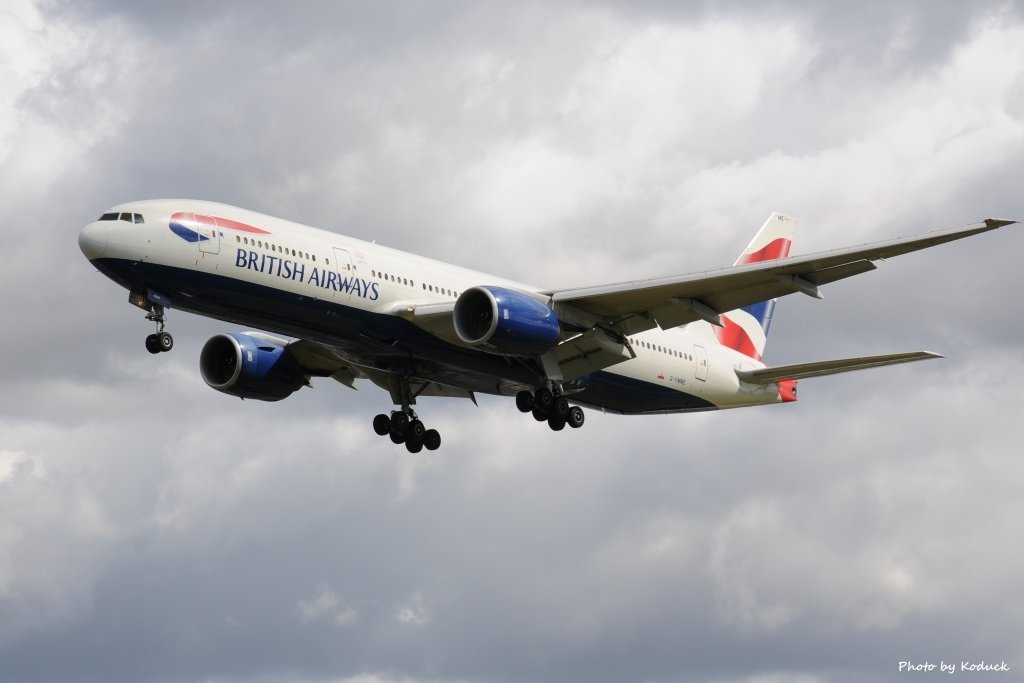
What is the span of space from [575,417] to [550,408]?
0.98 meters

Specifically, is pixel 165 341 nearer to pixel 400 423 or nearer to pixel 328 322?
pixel 328 322

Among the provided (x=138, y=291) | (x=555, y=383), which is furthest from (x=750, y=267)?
(x=138, y=291)

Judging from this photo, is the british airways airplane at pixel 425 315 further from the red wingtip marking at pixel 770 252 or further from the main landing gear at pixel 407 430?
the red wingtip marking at pixel 770 252

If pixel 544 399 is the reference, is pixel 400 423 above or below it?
above

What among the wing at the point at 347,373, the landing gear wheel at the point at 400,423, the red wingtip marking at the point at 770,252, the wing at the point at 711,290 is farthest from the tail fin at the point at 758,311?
the landing gear wheel at the point at 400,423

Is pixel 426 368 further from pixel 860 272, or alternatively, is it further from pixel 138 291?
pixel 860 272

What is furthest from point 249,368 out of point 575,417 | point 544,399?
point 575,417

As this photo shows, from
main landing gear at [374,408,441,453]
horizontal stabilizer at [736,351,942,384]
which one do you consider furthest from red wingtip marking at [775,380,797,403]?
main landing gear at [374,408,441,453]

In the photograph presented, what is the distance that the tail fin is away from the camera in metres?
54.2

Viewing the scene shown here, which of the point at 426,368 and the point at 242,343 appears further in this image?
the point at 242,343

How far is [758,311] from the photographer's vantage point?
2212 inches

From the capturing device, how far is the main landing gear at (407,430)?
50.8 metres

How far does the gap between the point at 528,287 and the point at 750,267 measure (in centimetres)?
791

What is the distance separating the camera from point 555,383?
4591cm
